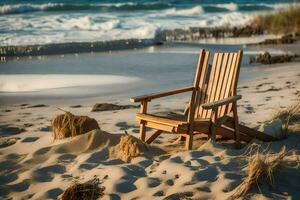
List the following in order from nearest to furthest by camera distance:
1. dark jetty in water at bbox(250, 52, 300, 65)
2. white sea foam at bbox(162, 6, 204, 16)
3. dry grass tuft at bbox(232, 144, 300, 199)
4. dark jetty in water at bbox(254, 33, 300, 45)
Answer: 1. dry grass tuft at bbox(232, 144, 300, 199)
2. dark jetty in water at bbox(250, 52, 300, 65)
3. dark jetty in water at bbox(254, 33, 300, 45)
4. white sea foam at bbox(162, 6, 204, 16)

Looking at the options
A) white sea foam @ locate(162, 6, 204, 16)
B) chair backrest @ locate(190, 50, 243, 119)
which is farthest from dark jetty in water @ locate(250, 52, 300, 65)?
white sea foam @ locate(162, 6, 204, 16)

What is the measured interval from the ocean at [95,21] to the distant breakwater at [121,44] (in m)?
0.80

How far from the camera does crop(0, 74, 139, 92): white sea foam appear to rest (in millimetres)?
11336

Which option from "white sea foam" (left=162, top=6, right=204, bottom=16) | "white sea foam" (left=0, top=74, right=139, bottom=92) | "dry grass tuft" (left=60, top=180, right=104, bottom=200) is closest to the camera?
"dry grass tuft" (left=60, top=180, right=104, bottom=200)

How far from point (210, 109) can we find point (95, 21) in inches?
835

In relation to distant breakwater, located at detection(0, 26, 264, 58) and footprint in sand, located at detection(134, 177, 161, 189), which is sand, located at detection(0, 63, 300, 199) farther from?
distant breakwater, located at detection(0, 26, 264, 58)

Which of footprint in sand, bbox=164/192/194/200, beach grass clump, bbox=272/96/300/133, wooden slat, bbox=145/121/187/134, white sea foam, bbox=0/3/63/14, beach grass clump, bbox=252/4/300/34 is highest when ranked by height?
white sea foam, bbox=0/3/63/14

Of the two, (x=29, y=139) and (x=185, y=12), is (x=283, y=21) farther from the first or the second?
(x=29, y=139)

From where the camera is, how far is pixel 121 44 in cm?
1908

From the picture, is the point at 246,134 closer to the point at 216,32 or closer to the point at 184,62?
the point at 184,62

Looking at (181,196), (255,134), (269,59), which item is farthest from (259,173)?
(269,59)

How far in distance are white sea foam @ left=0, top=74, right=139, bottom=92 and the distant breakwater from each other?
4.53 m

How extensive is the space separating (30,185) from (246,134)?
2393 mm

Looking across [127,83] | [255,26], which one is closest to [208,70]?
[127,83]
